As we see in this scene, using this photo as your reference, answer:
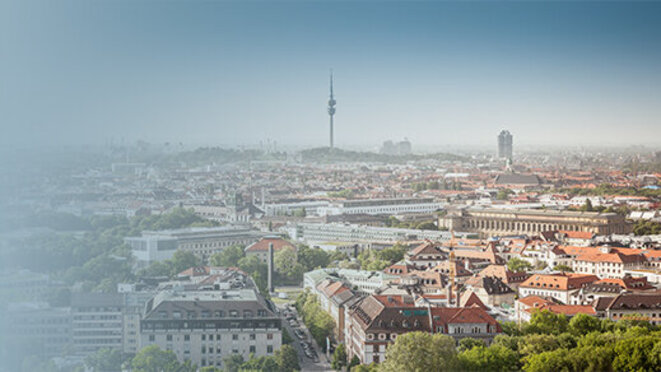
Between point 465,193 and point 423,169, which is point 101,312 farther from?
point 423,169

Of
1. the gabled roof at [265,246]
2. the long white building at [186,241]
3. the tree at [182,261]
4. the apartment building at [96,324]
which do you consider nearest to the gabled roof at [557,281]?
the apartment building at [96,324]

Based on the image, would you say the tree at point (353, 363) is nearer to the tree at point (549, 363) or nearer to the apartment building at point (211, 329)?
the apartment building at point (211, 329)

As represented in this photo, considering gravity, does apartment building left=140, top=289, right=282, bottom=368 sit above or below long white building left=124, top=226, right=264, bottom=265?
above

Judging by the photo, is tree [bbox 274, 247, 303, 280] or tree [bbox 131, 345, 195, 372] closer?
tree [bbox 131, 345, 195, 372]

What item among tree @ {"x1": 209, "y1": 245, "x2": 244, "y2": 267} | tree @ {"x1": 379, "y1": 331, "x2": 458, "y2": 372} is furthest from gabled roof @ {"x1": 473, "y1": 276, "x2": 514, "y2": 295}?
tree @ {"x1": 209, "y1": 245, "x2": 244, "y2": 267}

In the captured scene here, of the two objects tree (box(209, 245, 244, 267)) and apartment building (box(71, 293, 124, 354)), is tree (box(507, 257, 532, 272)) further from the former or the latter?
apartment building (box(71, 293, 124, 354))

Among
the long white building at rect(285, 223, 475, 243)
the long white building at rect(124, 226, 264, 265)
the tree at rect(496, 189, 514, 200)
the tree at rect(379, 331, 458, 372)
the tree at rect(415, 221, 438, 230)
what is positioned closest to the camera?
the tree at rect(379, 331, 458, 372)

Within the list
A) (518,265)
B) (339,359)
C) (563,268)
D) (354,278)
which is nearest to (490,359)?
(339,359)
